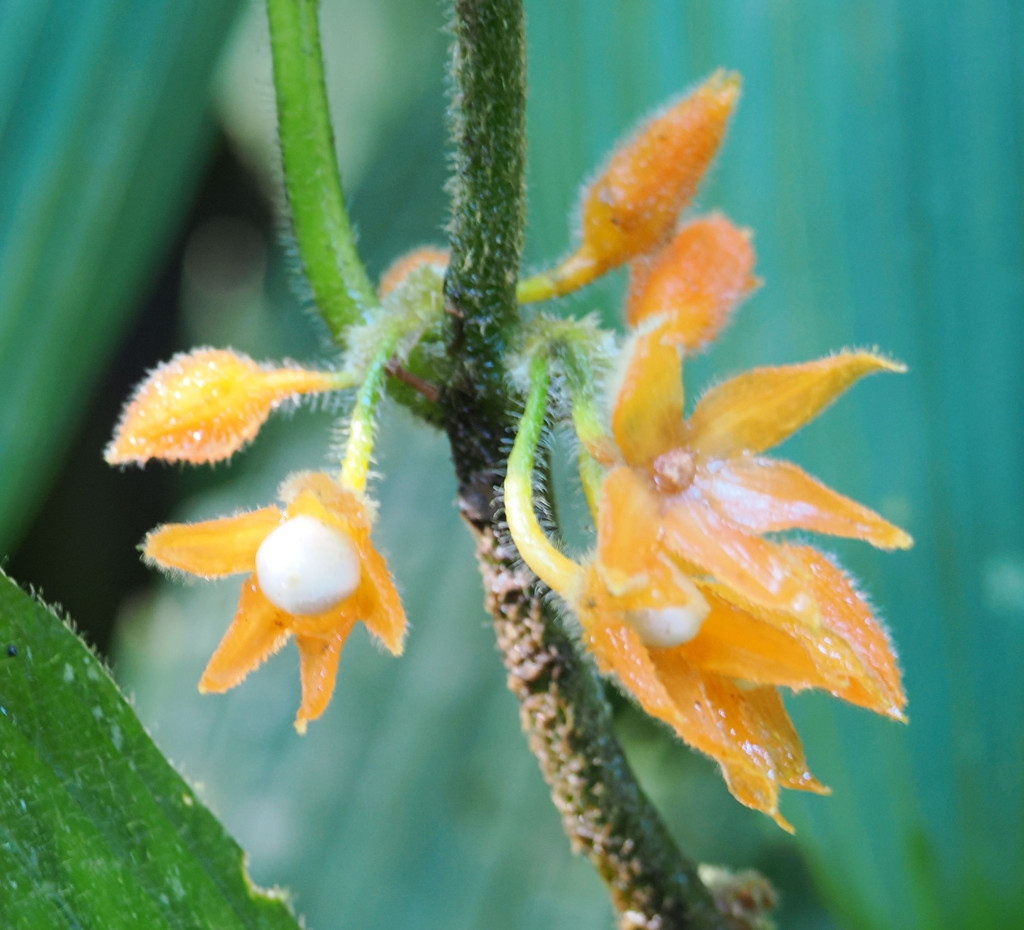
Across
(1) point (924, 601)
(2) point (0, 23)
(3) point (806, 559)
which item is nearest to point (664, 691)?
(3) point (806, 559)

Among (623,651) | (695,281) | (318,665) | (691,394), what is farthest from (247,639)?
(691,394)

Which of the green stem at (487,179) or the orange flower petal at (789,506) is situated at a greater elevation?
the green stem at (487,179)

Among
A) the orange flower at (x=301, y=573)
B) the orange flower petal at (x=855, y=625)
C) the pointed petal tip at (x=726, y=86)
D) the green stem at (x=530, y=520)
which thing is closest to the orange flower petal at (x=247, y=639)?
the orange flower at (x=301, y=573)

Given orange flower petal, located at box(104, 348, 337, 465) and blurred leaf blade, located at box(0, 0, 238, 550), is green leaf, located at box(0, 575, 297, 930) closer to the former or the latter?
orange flower petal, located at box(104, 348, 337, 465)

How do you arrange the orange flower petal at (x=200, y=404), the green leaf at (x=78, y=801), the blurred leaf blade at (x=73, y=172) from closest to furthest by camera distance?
the green leaf at (x=78, y=801), the orange flower petal at (x=200, y=404), the blurred leaf blade at (x=73, y=172)

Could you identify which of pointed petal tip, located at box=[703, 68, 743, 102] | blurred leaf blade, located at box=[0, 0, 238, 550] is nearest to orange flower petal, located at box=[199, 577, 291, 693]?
pointed petal tip, located at box=[703, 68, 743, 102]

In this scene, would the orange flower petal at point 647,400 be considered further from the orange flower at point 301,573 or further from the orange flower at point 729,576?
the orange flower at point 301,573

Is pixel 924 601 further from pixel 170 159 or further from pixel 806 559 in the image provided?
pixel 170 159
